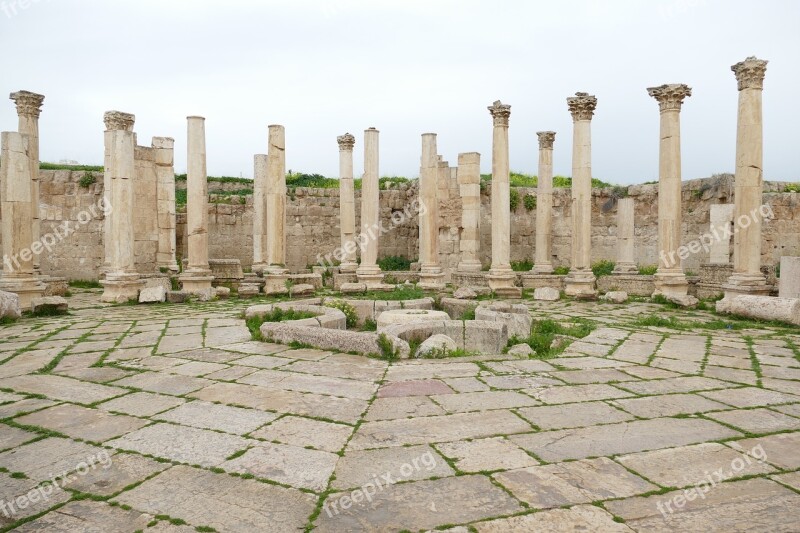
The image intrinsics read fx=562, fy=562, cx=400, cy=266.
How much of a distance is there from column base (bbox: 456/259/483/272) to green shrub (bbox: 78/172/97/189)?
1249 cm

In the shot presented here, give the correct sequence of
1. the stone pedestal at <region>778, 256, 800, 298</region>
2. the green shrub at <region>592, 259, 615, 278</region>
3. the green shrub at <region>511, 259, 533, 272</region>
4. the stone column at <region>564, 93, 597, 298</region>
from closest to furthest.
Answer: the stone pedestal at <region>778, 256, 800, 298</region> < the stone column at <region>564, 93, 597, 298</region> < the green shrub at <region>592, 259, 615, 278</region> < the green shrub at <region>511, 259, 533, 272</region>

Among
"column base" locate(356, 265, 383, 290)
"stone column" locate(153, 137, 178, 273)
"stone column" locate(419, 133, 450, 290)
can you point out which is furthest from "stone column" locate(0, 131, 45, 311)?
"stone column" locate(419, 133, 450, 290)

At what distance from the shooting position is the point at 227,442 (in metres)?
4.26

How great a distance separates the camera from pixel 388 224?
76.9 feet

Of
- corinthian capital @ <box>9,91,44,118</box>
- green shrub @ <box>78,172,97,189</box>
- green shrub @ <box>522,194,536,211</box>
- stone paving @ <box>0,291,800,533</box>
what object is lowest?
stone paving @ <box>0,291,800,533</box>

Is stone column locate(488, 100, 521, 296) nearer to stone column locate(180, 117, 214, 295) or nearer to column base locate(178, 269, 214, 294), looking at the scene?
column base locate(178, 269, 214, 294)

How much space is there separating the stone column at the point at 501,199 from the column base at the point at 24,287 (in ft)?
36.9

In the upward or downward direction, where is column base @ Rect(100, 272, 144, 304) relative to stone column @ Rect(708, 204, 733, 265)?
downward

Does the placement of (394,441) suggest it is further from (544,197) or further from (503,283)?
(544,197)

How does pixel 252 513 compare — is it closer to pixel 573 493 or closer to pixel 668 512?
pixel 573 493

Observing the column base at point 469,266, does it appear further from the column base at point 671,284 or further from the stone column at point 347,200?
the column base at point 671,284

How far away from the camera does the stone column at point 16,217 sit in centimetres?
1201

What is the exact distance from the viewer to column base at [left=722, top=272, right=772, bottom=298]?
12305 millimetres

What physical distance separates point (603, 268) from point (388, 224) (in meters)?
8.67
